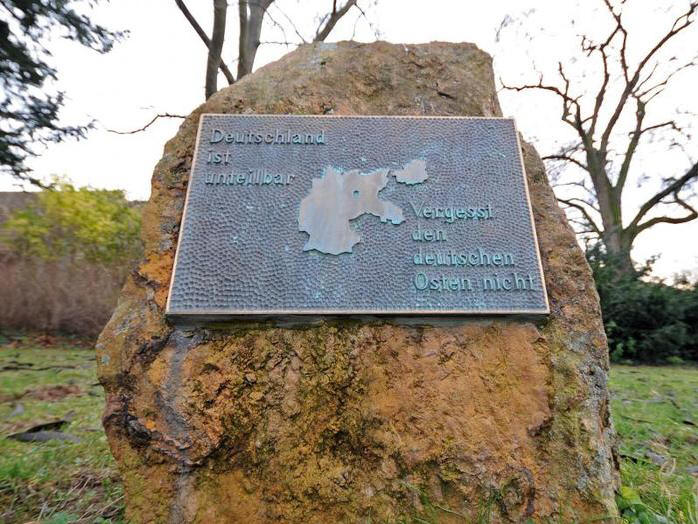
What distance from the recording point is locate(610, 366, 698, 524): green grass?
1600 mm

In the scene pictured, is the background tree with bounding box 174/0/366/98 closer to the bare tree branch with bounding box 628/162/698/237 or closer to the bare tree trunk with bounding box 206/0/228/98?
the bare tree trunk with bounding box 206/0/228/98

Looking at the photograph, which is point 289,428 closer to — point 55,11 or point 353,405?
point 353,405

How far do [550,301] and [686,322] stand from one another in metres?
6.57

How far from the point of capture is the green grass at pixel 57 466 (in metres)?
1.69

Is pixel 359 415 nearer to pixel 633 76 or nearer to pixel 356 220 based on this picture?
pixel 356 220

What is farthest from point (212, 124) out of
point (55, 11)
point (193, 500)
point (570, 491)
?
point (55, 11)

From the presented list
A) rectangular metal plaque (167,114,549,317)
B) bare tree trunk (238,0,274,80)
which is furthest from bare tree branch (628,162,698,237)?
rectangular metal plaque (167,114,549,317)

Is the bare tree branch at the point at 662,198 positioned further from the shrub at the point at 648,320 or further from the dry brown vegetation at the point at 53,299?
the dry brown vegetation at the point at 53,299

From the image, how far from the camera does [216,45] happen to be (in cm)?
676

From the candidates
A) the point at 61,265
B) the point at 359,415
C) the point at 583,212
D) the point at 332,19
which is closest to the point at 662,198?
the point at 583,212

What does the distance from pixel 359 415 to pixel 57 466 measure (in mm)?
1514

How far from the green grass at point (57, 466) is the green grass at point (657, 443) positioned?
6.56ft

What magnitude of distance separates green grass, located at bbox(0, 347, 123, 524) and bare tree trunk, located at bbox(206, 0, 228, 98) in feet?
17.0

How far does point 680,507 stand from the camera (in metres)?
1.60
